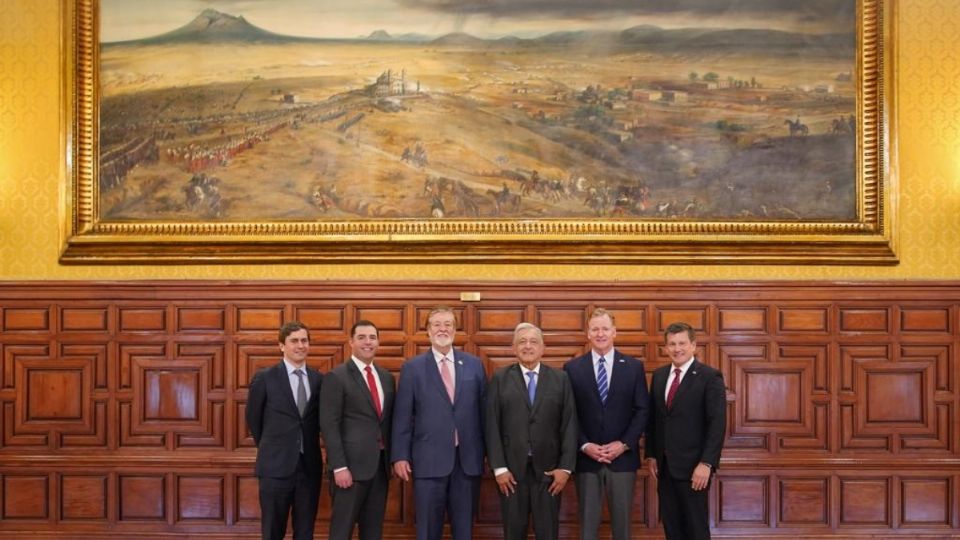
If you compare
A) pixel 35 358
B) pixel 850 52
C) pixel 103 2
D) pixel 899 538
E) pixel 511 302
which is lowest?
pixel 899 538

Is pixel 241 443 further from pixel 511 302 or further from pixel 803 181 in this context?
pixel 803 181

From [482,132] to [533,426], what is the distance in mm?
2098

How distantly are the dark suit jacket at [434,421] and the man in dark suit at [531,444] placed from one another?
10 cm

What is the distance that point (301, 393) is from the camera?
16.8ft

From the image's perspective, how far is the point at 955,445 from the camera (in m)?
5.82

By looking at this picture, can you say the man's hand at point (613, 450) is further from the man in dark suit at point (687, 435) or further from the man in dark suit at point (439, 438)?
the man in dark suit at point (439, 438)

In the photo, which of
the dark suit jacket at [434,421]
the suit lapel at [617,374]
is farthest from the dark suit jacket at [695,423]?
the dark suit jacket at [434,421]

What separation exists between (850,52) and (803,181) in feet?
3.03

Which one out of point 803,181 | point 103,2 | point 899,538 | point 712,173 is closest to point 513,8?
point 712,173

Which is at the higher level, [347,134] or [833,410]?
[347,134]

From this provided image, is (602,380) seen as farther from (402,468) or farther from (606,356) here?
(402,468)

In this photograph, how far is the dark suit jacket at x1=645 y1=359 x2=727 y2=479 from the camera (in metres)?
4.85

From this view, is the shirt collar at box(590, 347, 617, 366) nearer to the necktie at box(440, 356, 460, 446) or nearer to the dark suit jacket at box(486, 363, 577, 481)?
the dark suit jacket at box(486, 363, 577, 481)

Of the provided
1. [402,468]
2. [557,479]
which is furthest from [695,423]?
[402,468]
